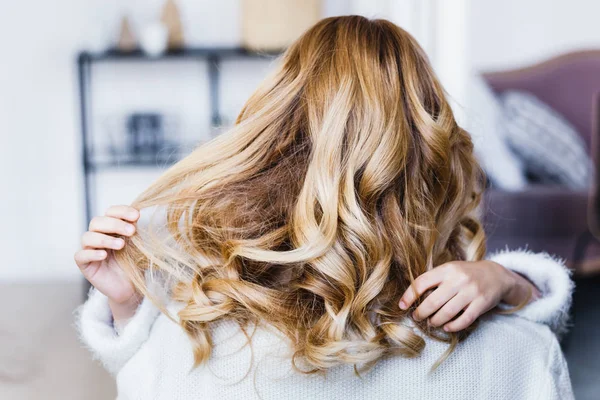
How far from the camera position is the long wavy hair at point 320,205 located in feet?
2.58

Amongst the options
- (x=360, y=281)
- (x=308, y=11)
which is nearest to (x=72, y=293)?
(x=308, y=11)

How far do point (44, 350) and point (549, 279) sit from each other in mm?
1978

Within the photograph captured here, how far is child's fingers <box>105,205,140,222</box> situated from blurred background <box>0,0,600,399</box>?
2059 millimetres

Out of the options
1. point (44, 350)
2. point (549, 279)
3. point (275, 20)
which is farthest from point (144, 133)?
point (549, 279)

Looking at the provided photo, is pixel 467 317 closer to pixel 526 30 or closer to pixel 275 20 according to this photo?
pixel 275 20

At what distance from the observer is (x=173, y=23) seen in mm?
3170

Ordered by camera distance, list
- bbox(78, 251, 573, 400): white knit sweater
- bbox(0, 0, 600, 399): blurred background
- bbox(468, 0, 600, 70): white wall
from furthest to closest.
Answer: bbox(468, 0, 600, 70): white wall
bbox(0, 0, 600, 399): blurred background
bbox(78, 251, 573, 400): white knit sweater

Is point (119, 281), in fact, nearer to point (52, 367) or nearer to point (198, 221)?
point (198, 221)

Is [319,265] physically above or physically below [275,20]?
below

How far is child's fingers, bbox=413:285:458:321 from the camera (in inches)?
30.9

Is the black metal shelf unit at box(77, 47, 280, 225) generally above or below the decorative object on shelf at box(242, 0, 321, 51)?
below

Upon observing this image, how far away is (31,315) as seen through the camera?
9.36 ft

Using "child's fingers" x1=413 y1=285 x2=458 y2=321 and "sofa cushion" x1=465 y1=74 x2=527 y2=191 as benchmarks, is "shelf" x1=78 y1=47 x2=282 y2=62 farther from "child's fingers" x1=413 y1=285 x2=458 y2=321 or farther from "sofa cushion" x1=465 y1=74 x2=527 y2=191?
"child's fingers" x1=413 y1=285 x2=458 y2=321

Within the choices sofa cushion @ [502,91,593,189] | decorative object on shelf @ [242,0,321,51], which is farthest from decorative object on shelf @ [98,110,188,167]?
sofa cushion @ [502,91,593,189]
